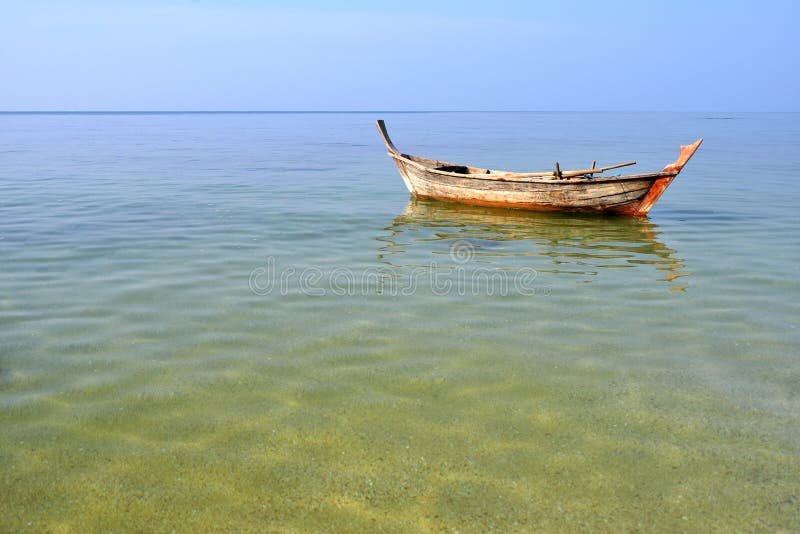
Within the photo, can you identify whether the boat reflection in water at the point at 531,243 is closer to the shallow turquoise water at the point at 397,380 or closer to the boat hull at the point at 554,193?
the shallow turquoise water at the point at 397,380

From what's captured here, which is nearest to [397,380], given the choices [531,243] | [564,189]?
[531,243]

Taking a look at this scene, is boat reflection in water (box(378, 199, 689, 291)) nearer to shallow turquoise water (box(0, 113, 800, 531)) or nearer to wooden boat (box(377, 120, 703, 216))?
shallow turquoise water (box(0, 113, 800, 531))

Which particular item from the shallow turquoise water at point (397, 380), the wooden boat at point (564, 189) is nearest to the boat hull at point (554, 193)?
the wooden boat at point (564, 189)

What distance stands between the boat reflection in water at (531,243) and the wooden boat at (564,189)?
0.96ft

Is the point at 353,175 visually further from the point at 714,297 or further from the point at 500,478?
the point at 500,478

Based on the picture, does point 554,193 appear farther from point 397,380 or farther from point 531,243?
point 397,380

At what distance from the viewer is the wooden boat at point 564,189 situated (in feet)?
46.8

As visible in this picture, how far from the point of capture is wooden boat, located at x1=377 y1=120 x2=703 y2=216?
A: 14273 mm

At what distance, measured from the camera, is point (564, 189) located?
586 inches

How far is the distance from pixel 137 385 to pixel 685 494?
15.0ft

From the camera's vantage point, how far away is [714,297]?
8.75m

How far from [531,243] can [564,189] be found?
289 cm

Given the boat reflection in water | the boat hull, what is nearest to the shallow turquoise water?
the boat reflection in water

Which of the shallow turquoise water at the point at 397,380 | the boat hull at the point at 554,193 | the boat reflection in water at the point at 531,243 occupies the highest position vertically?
the boat hull at the point at 554,193
